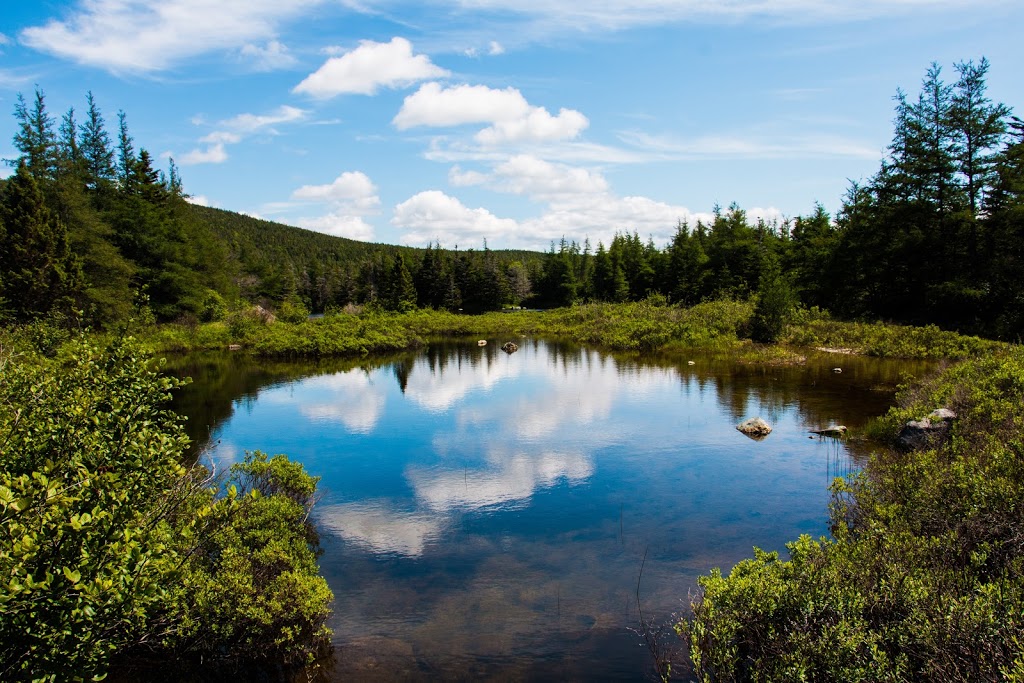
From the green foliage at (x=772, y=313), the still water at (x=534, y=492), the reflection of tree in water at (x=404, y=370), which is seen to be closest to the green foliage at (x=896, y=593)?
the still water at (x=534, y=492)

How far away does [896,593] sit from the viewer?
7.86 metres

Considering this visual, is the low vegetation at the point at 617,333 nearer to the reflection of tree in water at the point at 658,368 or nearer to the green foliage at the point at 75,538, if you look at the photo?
the reflection of tree in water at the point at 658,368

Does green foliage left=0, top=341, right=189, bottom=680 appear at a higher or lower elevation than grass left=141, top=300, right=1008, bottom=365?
higher

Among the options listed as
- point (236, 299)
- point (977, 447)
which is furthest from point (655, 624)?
point (236, 299)

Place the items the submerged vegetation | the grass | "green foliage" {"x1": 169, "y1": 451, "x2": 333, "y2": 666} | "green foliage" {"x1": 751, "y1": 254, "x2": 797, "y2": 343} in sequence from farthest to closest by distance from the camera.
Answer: "green foliage" {"x1": 751, "y1": 254, "x2": 797, "y2": 343}
the grass
"green foliage" {"x1": 169, "y1": 451, "x2": 333, "y2": 666}
the submerged vegetation

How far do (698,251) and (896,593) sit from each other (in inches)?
2647

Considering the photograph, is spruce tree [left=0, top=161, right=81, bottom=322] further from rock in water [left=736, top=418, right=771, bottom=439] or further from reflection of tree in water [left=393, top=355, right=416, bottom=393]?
rock in water [left=736, top=418, right=771, bottom=439]

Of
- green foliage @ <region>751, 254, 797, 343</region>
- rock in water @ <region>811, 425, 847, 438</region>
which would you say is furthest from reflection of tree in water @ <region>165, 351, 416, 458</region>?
green foliage @ <region>751, 254, 797, 343</region>

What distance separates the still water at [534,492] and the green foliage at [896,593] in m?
2.09

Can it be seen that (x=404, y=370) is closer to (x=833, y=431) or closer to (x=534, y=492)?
(x=534, y=492)

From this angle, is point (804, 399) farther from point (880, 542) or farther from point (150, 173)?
point (150, 173)

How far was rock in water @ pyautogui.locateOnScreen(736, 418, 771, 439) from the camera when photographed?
73.6 feet

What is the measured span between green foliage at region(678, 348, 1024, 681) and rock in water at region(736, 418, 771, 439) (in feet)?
30.9

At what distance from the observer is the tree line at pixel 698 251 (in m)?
38.1
